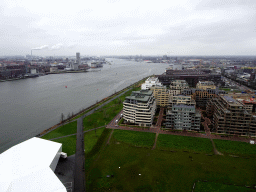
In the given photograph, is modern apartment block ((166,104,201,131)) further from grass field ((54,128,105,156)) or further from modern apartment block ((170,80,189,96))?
modern apartment block ((170,80,189,96))

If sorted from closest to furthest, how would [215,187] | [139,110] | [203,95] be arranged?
[215,187] → [139,110] → [203,95]

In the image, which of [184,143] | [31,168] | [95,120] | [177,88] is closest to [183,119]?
[184,143]

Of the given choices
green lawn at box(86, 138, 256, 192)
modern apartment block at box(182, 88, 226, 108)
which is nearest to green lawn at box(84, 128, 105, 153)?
green lawn at box(86, 138, 256, 192)

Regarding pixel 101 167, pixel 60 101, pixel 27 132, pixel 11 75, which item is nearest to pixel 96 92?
pixel 60 101

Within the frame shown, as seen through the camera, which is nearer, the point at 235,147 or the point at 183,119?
the point at 235,147

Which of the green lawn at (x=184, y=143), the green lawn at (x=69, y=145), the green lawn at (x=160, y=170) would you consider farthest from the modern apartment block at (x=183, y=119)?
the green lawn at (x=69, y=145)

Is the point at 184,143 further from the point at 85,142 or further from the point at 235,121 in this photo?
the point at 85,142
